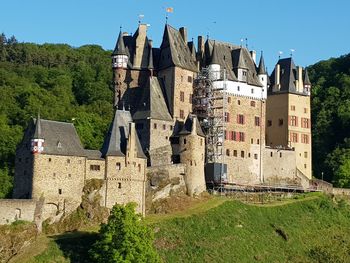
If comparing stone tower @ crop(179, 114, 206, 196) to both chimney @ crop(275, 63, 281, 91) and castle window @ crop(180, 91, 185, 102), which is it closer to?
castle window @ crop(180, 91, 185, 102)

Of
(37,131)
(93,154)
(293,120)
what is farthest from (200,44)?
(37,131)

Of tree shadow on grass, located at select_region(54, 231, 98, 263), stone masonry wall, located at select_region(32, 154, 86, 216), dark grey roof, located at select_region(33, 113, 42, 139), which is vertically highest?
dark grey roof, located at select_region(33, 113, 42, 139)

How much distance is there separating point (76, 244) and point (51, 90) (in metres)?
53.3

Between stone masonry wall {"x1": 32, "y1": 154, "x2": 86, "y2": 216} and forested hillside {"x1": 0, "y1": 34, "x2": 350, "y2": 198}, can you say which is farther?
forested hillside {"x1": 0, "y1": 34, "x2": 350, "y2": 198}

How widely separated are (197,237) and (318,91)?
2348 inches

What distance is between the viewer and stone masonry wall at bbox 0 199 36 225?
62656 millimetres

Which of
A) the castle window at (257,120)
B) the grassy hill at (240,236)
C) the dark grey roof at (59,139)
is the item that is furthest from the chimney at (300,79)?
the dark grey roof at (59,139)

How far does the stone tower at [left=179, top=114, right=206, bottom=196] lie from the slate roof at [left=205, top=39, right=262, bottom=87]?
9.51 meters

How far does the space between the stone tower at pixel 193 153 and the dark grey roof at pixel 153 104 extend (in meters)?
2.65

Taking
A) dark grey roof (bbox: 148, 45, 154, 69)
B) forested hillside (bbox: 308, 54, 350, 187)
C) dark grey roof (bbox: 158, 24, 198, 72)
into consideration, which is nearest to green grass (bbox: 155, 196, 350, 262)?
dark grey roof (bbox: 158, 24, 198, 72)

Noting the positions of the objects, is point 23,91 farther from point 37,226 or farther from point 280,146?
point 37,226

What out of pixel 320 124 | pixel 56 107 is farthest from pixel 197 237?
pixel 320 124

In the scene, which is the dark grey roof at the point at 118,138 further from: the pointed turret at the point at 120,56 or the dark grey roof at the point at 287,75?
the dark grey roof at the point at 287,75

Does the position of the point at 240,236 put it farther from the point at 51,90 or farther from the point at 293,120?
the point at 51,90
